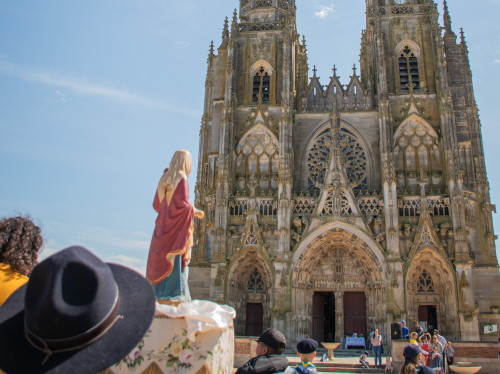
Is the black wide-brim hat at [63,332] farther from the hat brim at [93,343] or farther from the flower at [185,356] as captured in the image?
the flower at [185,356]

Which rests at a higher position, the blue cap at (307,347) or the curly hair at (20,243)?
the curly hair at (20,243)

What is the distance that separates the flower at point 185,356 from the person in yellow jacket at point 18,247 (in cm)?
251

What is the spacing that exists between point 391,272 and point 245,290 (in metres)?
7.42

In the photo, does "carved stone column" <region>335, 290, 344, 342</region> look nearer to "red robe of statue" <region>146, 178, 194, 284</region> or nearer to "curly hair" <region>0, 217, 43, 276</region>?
"red robe of statue" <region>146, 178, 194, 284</region>

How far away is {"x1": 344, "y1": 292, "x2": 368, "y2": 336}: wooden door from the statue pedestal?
783 inches

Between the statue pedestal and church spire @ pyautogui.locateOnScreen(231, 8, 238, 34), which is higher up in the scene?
church spire @ pyautogui.locateOnScreen(231, 8, 238, 34)

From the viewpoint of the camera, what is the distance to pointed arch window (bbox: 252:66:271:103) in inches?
1134

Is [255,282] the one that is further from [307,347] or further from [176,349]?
[307,347]

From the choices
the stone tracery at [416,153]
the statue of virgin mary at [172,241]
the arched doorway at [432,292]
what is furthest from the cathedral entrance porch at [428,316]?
the statue of virgin mary at [172,241]

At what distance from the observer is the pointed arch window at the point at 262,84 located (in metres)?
28.8

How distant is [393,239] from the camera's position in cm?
2327

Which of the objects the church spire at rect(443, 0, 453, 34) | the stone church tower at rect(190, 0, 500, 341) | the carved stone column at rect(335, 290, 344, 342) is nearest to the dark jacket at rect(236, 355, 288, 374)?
the stone church tower at rect(190, 0, 500, 341)

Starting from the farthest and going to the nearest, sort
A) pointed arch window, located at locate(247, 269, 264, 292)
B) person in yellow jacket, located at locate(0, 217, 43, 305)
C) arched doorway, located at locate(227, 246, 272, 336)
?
pointed arch window, located at locate(247, 269, 264, 292) < arched doorway, located at locate(227, 246, 272, 336) < person in yellow jacket, located at locate(0, 217, 43, 305)

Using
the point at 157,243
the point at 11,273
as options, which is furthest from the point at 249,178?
the point at 11,273
